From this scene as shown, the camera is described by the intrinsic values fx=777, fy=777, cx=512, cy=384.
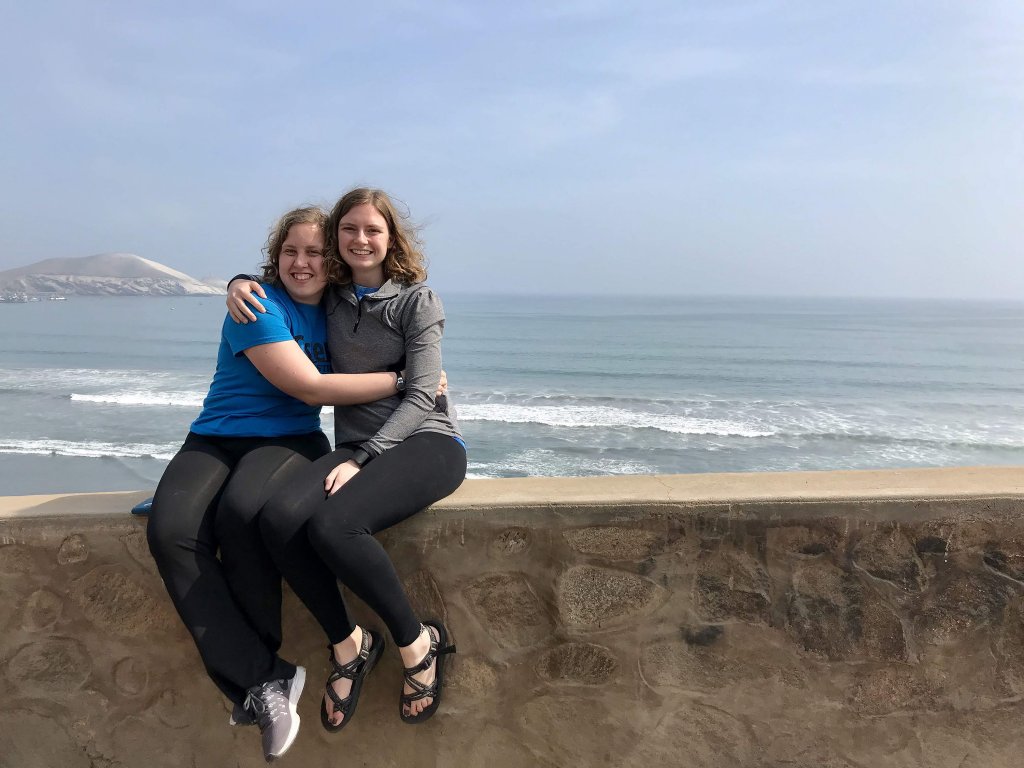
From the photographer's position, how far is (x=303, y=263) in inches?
91.4

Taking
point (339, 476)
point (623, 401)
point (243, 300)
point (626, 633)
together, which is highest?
point (243, 300)

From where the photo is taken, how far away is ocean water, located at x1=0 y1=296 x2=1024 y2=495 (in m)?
13.0

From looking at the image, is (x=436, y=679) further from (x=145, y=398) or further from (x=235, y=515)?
(x=145, y=398)

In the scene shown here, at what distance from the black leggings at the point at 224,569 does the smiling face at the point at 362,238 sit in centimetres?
69

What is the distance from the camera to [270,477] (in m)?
1.97

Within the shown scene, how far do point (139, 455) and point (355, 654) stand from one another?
11928 millimetres

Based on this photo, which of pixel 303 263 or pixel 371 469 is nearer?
pixel 371 469

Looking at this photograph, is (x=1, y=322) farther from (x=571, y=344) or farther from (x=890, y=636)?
(x=890, y=636)

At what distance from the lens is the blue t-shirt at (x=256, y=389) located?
2127 mm

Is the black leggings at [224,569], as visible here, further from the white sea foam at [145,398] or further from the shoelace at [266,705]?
the white sea foam at [145,398]

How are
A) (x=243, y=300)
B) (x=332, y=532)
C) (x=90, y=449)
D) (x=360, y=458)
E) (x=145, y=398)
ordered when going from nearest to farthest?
(x=332, y=532)
(x=360, y=458)
(x=243, y=300)
(x=90, y=449)
(x=145, y=398)

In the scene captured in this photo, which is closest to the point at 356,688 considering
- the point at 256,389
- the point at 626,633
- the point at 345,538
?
the point at 345,538

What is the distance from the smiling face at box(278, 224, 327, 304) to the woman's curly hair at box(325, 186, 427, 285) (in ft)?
0.10

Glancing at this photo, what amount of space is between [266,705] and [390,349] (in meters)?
1.00
